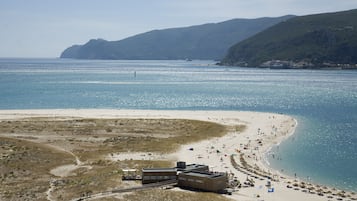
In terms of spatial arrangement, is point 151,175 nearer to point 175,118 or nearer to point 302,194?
point 302,194

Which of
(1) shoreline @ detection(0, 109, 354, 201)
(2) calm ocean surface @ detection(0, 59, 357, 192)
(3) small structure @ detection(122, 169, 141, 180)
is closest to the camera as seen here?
(1) shoreline @ detection(0, 109, 354, 201)

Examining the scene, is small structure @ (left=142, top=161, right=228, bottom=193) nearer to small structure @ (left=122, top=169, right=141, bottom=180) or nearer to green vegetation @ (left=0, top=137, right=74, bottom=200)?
small structure @ (left=122, top=169, right=141, bottom=180)

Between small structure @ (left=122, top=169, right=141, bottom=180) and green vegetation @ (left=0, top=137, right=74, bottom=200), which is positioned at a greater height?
small structure @ (left=122, top=169, right=141, bottom=180)

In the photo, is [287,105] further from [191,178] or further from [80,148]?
[191,178]

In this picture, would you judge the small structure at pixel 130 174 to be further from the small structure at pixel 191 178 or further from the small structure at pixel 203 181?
the small structure at pixel 203 181

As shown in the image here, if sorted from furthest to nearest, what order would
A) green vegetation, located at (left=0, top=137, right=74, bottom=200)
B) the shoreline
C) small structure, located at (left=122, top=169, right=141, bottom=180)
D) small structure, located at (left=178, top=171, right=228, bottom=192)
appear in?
small structure, located at (left=122, top=169, right=141, bottom=180), the shoreline, small structure, located at (left=178, top=171, right=228, bottom=192), green vegetation, located at (left=0, top=137, right=74, bottom=200)

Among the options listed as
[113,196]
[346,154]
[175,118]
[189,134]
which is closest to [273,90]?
[175,118]

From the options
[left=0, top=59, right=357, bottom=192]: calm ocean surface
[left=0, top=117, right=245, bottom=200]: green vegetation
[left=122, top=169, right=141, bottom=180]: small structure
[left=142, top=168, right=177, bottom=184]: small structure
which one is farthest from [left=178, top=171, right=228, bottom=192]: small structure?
[left=0, top=59, right=357, bottom=192]: calm ocean surface
